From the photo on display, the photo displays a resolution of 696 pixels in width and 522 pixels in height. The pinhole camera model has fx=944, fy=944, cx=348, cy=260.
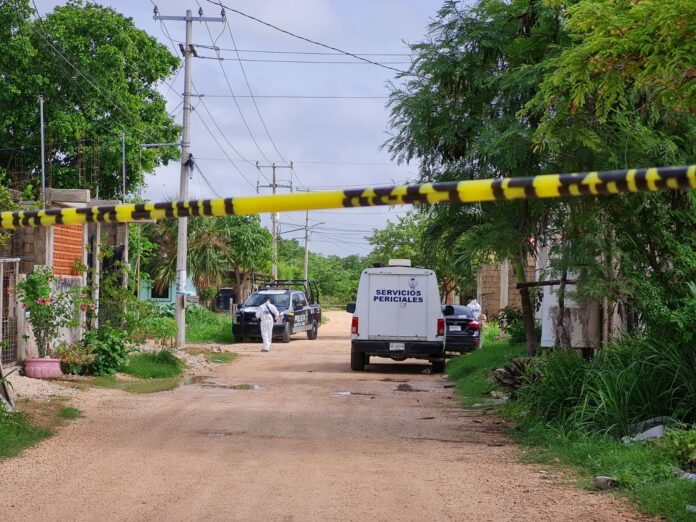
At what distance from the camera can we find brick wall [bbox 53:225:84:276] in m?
18.7

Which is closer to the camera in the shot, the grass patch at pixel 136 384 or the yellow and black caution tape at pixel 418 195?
the yellow and black caution tape at pixel 418 195

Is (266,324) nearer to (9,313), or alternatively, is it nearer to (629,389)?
(9,313)

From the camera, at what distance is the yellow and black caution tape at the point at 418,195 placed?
366 cm

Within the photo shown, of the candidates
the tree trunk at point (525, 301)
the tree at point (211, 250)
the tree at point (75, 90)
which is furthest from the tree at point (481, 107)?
the tree at point (211, 250)

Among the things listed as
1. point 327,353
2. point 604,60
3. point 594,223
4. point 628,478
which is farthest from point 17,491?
point 327,353

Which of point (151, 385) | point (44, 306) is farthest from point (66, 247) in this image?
point (151, 385)

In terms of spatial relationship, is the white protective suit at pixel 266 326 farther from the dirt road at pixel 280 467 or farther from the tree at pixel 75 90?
the dirt road at pixel 280 467

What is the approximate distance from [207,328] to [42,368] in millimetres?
20045

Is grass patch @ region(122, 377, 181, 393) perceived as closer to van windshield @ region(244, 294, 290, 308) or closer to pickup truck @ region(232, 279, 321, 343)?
pickup truck @ region(232, 279, 321, 343)

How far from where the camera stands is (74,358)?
17.1 metres

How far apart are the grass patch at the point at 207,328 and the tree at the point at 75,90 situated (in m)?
6.65

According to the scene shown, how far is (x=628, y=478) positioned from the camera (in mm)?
7930

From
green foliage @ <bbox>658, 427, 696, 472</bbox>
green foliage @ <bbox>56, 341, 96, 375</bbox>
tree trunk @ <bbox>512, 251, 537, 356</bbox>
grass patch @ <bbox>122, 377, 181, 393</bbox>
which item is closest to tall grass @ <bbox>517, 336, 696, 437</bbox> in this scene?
green foliage @ <bbox>658, 427, 696, 472</bbox>

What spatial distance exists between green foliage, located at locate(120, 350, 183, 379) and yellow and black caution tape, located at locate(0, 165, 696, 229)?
13.8 m
